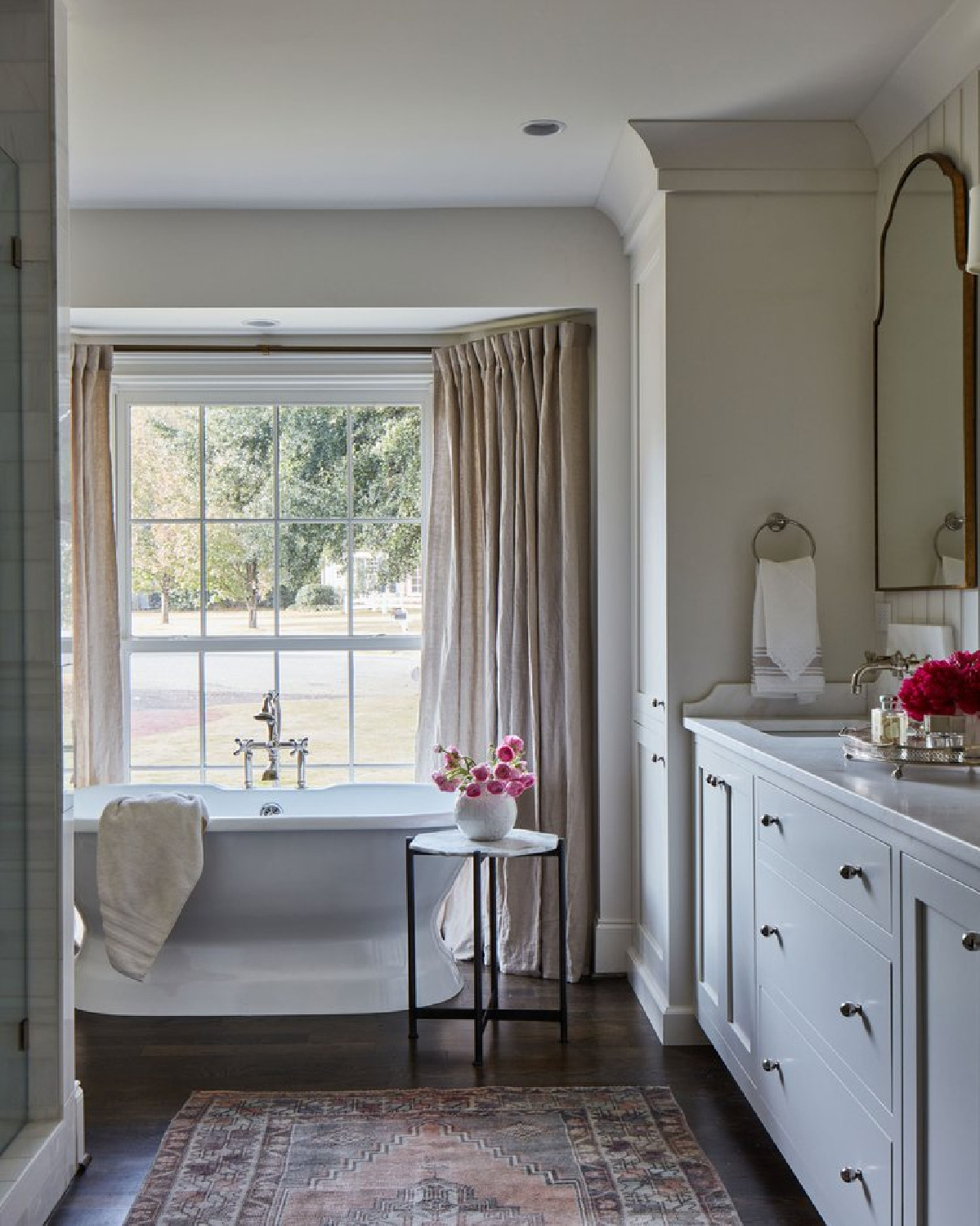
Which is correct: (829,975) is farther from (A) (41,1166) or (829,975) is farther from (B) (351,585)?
(B) (351,585)

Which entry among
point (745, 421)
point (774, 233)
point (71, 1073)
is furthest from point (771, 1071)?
point (774, 233)

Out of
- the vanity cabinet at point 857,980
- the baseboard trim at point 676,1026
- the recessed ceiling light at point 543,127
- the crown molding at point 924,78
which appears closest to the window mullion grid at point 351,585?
the recessed ceiling light at point 543,127

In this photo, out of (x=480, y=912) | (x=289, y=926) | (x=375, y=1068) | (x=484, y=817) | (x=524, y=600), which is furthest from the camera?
(x=524, y=600)

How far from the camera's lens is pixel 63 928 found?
8.43ft

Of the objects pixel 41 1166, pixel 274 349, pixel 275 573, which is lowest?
pixel 41 1166

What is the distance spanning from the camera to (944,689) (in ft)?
7.34

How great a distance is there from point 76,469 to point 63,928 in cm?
219

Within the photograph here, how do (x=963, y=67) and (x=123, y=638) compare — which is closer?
(x=963, y=67)

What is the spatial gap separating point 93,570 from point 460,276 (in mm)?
1699

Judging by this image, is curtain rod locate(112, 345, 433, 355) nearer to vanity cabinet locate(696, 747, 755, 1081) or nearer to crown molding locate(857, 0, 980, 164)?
crown molding locate(857, 0, 980, 164)

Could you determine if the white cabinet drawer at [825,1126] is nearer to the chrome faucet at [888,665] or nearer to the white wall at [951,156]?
the chrome faucet at [888,665]

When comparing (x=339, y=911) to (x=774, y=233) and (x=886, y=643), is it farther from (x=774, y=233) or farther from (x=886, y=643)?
(x=774, y=233)

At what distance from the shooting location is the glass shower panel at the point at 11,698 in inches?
96.2

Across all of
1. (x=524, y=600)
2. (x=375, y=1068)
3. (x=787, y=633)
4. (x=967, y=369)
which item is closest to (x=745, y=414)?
(x=787, y=633)
